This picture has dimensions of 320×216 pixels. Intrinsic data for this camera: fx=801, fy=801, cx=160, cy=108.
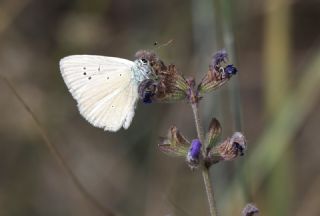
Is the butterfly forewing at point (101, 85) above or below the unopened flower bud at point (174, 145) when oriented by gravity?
above

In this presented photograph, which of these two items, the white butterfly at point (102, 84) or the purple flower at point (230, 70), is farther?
the white butterfly at point (102, 84)

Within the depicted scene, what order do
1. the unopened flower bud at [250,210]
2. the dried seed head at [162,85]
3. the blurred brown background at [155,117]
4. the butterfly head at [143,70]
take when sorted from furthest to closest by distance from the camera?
the blurred brown background at [155,117]
the butterfly head at [143,70]
the dried seed head at [162,85]
the unopened flower bud at [250,210]

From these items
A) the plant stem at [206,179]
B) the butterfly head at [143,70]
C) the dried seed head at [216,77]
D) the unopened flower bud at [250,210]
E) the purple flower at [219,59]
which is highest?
the butterfly head at [143,70]

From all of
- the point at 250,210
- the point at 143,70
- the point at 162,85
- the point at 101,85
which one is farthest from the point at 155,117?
the point at 250,210

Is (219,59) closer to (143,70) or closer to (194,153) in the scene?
(143,70)

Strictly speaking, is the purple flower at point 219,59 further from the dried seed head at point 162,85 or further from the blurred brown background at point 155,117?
the blurred brown background at point 155,117

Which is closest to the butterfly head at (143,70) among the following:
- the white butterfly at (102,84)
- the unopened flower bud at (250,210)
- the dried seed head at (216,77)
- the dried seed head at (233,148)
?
the white butterfly at (102,84)
